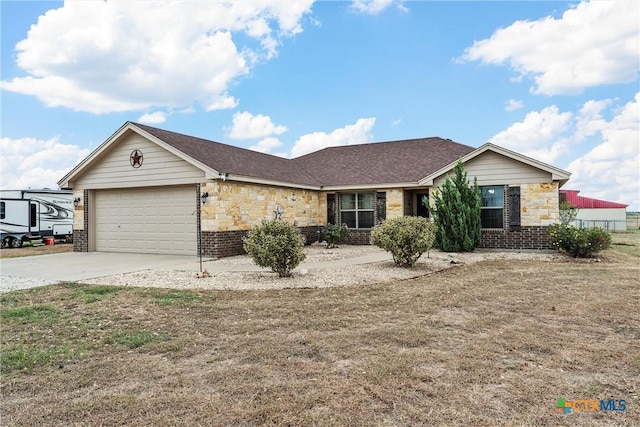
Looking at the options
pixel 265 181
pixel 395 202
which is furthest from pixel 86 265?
pixel 395 202

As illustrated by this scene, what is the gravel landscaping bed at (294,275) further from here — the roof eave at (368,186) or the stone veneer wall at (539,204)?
the roof eave at (368,186)

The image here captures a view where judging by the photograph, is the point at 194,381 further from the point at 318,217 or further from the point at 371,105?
the point at 371,105

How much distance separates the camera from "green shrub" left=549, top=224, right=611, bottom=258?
40.8 ft

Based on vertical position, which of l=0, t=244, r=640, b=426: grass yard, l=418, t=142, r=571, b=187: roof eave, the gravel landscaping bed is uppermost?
l=418, t=142, r=571, b=187: roof eave

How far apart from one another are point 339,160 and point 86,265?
512 inches

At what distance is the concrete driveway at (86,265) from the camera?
994 cm

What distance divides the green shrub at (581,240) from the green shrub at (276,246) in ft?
30.1

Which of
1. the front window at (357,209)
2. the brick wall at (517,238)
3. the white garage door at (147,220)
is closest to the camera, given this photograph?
the white garage door at (147,220)

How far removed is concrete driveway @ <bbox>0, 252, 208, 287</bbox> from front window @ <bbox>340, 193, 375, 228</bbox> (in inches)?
293

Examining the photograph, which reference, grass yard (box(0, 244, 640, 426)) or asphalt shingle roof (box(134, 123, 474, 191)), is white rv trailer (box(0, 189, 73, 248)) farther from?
grass yard (box(0, 244, 640, 426))

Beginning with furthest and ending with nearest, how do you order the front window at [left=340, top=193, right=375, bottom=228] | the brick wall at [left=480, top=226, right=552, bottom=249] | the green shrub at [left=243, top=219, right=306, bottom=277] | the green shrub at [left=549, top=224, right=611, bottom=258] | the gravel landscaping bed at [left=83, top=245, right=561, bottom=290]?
the front window at [left=340, top=193, right=375, bottom=228] → the brick wall at [left=480, top=226, right=552, bottom=249] → the green shrub at [left=549, top=224, right=611, bottom=258] → the green shrub at [left=243, top=219, right=306, bottom=277] → the gravel landscaping bed at [left=83, top=245, right=561, bottom=290]

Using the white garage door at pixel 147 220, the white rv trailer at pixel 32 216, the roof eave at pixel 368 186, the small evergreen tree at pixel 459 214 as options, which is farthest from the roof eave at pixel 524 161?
the white rv trailer at pixel 32 216

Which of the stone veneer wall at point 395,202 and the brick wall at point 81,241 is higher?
the stone veneer wall at point 395,202

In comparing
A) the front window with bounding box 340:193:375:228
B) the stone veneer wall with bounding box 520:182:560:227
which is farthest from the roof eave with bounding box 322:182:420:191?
the stone veneer wall with bounding box 520:182:560:227
